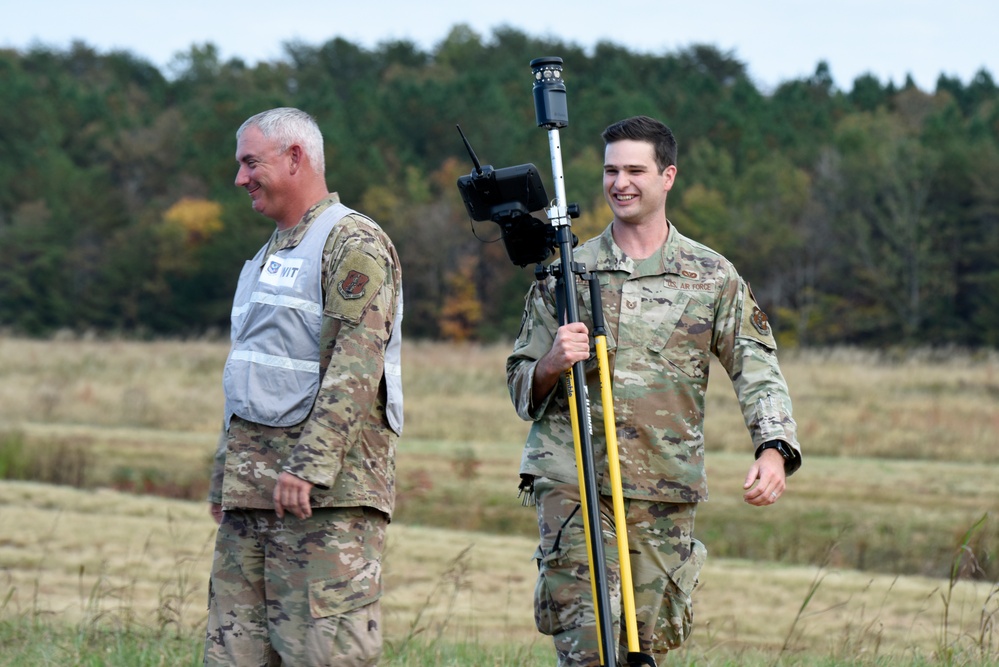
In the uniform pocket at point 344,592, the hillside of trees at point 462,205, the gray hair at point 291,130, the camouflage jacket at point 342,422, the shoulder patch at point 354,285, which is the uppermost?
the hillside of trees at point 462,205

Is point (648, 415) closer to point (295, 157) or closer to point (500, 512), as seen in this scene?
point (295, 157)

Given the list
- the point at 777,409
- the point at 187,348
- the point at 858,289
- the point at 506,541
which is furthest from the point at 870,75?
the point at 777,409

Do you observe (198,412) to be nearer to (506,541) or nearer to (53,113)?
(506,541)

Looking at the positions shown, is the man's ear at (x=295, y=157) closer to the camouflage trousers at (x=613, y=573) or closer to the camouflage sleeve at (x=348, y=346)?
the camouflage sleeve at (x=348, y=346)

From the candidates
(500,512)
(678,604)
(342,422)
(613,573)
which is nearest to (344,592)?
(342,422)

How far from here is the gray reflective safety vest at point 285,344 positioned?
14.4 ft

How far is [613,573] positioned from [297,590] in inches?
41.9

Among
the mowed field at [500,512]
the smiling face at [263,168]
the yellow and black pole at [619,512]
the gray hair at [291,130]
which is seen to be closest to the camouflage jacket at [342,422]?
the smiling face at [263,168]

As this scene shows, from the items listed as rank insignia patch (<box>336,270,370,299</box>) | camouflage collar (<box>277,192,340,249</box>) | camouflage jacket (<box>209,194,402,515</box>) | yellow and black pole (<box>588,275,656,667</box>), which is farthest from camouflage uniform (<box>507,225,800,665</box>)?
camouflage collar (<box>277,192,340,249</box>)

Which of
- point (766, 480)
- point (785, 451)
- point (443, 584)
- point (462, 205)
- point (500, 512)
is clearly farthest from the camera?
point (462, 205)

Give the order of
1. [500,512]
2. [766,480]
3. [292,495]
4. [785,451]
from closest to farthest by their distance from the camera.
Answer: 1. [292,495]
2. [766,480]
3. [785,451]
4. [500,512]

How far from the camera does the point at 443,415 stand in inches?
973

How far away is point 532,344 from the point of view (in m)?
4.85

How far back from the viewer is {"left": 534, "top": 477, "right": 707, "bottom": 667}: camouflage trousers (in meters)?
4.56
